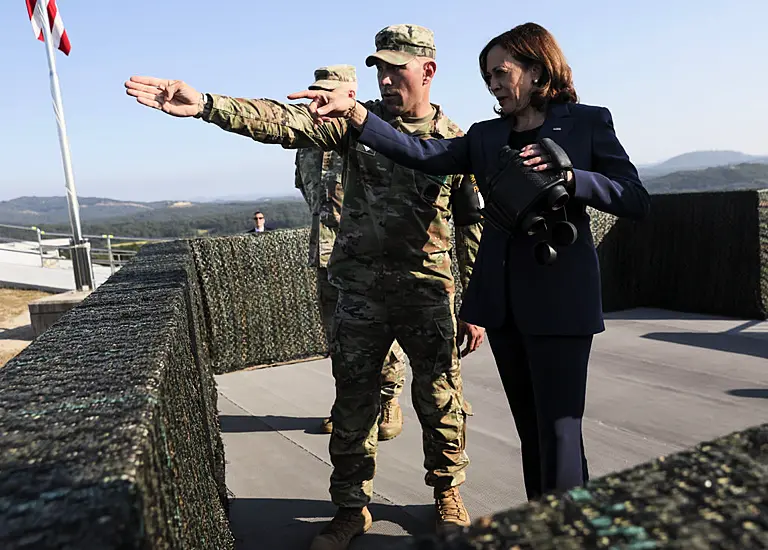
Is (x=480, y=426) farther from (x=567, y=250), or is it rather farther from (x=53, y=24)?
(x=53, y=24)

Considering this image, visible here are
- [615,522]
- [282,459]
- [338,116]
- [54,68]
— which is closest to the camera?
[615,522]

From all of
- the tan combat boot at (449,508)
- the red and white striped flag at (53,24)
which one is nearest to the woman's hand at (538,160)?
the tan combat boot at (449,508)

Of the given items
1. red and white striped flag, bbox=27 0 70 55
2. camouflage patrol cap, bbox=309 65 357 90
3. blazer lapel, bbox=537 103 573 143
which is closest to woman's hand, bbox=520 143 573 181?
blazer lapel, bbox=537 103 573 143

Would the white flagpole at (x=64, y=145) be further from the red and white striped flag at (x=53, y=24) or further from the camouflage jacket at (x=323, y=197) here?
the camouflage jacket at (x=323, y=197)

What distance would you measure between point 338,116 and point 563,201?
0.87 m

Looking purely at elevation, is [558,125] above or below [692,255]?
above

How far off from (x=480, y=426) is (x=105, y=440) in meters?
3.76

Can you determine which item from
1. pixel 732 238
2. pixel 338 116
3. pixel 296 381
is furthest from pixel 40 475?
pixel 732 238

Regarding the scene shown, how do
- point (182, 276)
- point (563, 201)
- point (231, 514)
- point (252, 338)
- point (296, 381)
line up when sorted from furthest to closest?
point (252, 338) → point (296, 381) → point (231, 514) → point (182, 276) → point (563, 201)

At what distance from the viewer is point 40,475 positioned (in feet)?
2.71

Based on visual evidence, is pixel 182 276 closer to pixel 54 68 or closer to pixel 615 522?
pixel 615 522

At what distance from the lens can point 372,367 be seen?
2.95 meters

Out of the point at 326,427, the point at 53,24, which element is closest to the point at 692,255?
the point at 326,427

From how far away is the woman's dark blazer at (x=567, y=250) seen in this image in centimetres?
212
